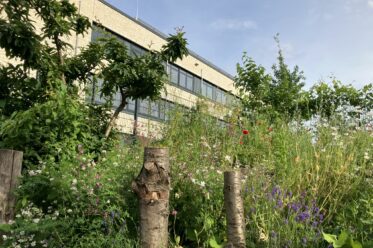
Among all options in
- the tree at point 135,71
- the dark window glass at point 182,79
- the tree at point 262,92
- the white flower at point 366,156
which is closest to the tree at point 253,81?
the tree at point 262,92

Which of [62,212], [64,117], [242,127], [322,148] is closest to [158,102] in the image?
[242,127]

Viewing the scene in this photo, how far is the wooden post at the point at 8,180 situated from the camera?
3656mm

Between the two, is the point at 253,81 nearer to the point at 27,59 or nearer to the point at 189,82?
the point at 27,59

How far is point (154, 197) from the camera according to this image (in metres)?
3.00

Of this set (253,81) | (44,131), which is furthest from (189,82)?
(44,131)

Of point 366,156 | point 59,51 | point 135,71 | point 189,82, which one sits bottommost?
point 366,156

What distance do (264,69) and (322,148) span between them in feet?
21.1

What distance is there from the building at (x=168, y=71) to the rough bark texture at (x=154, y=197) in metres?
3.27

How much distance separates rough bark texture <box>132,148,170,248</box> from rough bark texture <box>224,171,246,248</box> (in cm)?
48

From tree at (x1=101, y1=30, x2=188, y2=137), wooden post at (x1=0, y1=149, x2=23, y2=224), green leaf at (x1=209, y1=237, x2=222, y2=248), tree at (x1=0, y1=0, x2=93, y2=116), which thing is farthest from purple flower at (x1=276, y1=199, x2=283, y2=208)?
tree at (x1=101, y1=30, x2=188, y2=137)

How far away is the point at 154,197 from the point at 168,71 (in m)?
22.5

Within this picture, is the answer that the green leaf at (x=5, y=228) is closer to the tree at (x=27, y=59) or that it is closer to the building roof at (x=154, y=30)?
the tree at (x=27, y=59)

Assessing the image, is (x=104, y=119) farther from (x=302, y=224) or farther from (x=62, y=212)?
(x=302, y=224)

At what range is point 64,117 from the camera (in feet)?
15.0
